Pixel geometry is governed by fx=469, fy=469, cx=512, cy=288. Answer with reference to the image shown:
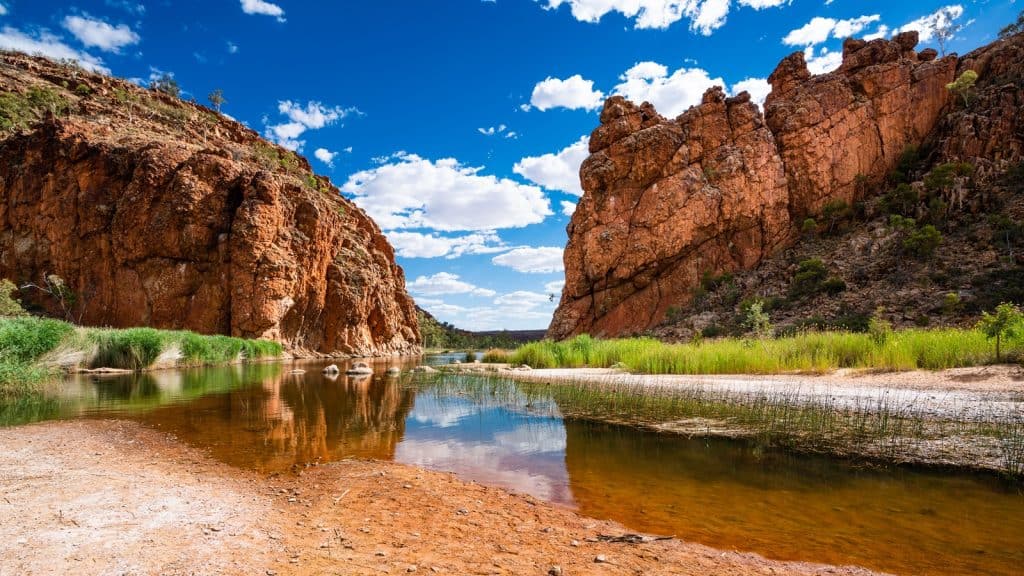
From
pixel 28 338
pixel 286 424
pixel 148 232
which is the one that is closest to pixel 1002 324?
pixel 286 424

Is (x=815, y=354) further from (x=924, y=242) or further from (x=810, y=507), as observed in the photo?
(x=924, y=242)

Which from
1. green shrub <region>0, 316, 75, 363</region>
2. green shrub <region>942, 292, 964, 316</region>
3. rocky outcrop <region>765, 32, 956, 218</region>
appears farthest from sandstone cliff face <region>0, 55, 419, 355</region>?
rocky outcrop <region>765, 32, 956, 218</region>

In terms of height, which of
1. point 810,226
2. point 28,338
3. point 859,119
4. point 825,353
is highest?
point 859,119

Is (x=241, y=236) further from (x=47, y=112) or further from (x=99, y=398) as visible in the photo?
(x=99, y=398)

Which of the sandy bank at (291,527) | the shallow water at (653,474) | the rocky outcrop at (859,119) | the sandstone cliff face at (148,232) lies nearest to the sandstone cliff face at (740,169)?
the rocky outcrop at (859,119)

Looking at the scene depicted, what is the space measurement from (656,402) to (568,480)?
7082 mm

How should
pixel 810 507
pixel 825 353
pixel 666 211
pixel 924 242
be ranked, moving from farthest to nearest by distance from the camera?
pixel 666 211, pixel 924 242, pixel 825 353, pixel 810 507

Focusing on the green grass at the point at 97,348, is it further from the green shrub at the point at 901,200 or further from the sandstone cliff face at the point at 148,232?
the green shrub at the point at 901,200

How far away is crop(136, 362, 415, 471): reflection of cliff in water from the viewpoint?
8109mm

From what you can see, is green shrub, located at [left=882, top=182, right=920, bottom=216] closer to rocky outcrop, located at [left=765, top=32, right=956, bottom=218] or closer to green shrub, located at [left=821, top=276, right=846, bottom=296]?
rocky outcrop, located at [left=765, top=32, right=956, bottom=218]

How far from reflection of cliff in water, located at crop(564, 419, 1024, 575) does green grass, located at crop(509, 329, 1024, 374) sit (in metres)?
11.6

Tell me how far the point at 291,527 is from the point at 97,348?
27.3 meters

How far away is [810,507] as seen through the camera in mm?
5484

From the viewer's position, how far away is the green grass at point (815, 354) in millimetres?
14914
